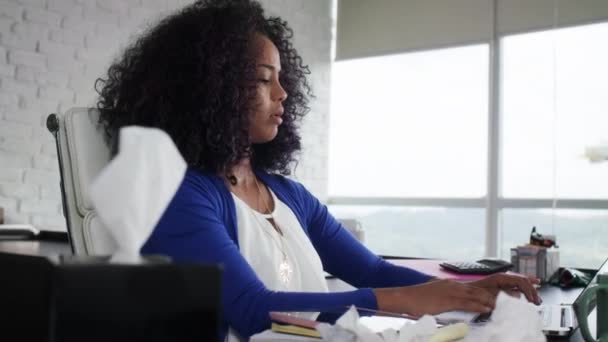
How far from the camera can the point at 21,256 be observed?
75 centimetres

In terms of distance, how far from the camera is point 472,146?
4395 mm

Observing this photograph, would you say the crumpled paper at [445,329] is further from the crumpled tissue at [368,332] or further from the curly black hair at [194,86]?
the curly black hair at [194,86]

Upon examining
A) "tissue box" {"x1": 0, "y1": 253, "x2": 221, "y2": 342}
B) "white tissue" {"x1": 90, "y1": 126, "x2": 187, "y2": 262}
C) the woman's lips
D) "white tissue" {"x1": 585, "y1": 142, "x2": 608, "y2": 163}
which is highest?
"white tissue" {"x1": 585, "y1": 142, "x2": 608, "y2": 163}

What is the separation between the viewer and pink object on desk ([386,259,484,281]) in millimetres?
1525

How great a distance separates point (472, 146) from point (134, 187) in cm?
419

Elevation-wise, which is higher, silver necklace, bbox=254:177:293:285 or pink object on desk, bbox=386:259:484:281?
silver necklace, bbox=254:177:293:285

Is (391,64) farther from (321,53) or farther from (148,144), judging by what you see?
(148,144)

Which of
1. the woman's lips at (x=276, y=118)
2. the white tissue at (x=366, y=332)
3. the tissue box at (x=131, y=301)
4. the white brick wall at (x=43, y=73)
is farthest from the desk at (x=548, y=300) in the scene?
the white brick wall at (x=43, y=73)

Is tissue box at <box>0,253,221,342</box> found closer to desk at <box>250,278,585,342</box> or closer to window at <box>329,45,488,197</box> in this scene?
desk at <box>250,278,585,342</box>

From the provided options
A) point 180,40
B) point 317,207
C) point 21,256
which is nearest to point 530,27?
point 317,207

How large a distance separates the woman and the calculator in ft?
0.87

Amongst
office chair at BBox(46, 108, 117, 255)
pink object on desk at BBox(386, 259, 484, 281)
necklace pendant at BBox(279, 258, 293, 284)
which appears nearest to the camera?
office chair at BBox(46, 108, 117, 255)

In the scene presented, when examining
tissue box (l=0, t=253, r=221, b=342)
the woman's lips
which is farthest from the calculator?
tissue box (l=0, t=253, r=221, b=342)

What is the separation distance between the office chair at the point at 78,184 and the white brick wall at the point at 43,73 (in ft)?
6.87
